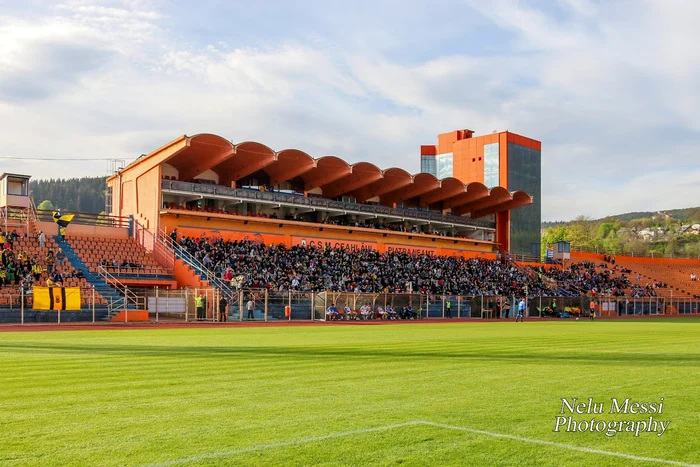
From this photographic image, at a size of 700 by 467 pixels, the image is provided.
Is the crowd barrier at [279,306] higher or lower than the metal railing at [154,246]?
lower

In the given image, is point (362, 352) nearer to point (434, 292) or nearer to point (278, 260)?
point (278, 260)

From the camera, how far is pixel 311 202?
60.9 m

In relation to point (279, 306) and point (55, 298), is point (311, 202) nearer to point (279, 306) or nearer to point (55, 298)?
point (279, 306)

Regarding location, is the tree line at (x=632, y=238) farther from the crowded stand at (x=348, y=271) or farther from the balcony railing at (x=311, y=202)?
the crowded stand at (x=348, y=271)

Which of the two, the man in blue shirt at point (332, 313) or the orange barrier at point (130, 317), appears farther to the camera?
the man in blue shirt at point (332, 313)

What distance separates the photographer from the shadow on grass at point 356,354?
1538cm

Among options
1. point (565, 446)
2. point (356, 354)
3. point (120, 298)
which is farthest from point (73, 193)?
point (565, 446)

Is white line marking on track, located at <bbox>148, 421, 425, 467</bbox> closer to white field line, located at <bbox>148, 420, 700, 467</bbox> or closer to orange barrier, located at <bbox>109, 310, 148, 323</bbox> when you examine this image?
white field line, located at <bbox>148, 420, 700, 467</bbox>

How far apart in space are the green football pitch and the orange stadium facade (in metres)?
38.1

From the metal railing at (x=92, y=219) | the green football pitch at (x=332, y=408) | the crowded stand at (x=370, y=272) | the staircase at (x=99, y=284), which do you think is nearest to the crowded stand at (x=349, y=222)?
the crowded stand at (x=370, y=272)

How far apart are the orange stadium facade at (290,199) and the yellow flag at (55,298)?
17861 millimetres

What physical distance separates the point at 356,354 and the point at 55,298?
22398 mm

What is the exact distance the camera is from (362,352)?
17078 mm

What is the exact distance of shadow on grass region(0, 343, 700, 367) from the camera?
15383 mm
